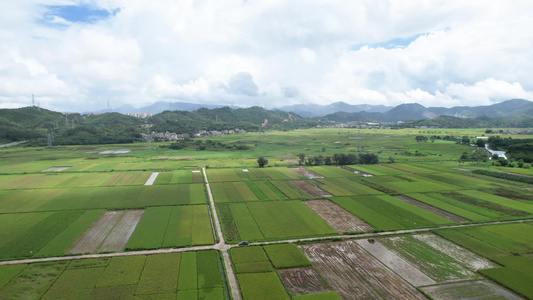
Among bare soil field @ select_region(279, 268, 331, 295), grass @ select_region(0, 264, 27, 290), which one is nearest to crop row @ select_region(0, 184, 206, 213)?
grass @ select_region(0, 264, 27, 290)

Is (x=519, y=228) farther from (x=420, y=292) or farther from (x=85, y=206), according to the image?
(x=85, y=206)

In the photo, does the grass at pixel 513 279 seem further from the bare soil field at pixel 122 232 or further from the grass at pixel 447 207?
the bare soil field at pixel 122 232

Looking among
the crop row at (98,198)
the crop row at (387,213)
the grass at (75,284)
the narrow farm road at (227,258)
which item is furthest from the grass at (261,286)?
the crop row at (98,198)

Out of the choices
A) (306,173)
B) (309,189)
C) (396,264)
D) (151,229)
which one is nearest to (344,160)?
(306,173)

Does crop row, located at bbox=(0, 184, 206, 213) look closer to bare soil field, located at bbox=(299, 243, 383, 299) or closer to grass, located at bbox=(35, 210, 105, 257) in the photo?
grass, located at bbox=(35, 210, 105, 257)

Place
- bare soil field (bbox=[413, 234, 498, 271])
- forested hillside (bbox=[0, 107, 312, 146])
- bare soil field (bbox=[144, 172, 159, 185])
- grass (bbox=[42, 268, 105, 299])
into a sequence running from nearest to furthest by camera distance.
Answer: grass (bbox=[42, 268, 105, 299]) → bare soil field (bbox=[413, 234, 498, 271]) → bare soil field (bbox=[144, 172, 159, 185]) → forested hillside (bbox=[0, 107, 312, 146])

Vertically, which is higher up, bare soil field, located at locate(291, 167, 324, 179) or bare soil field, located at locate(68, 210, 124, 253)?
bare soil field, located at locate(291, 167, 324, 179)
